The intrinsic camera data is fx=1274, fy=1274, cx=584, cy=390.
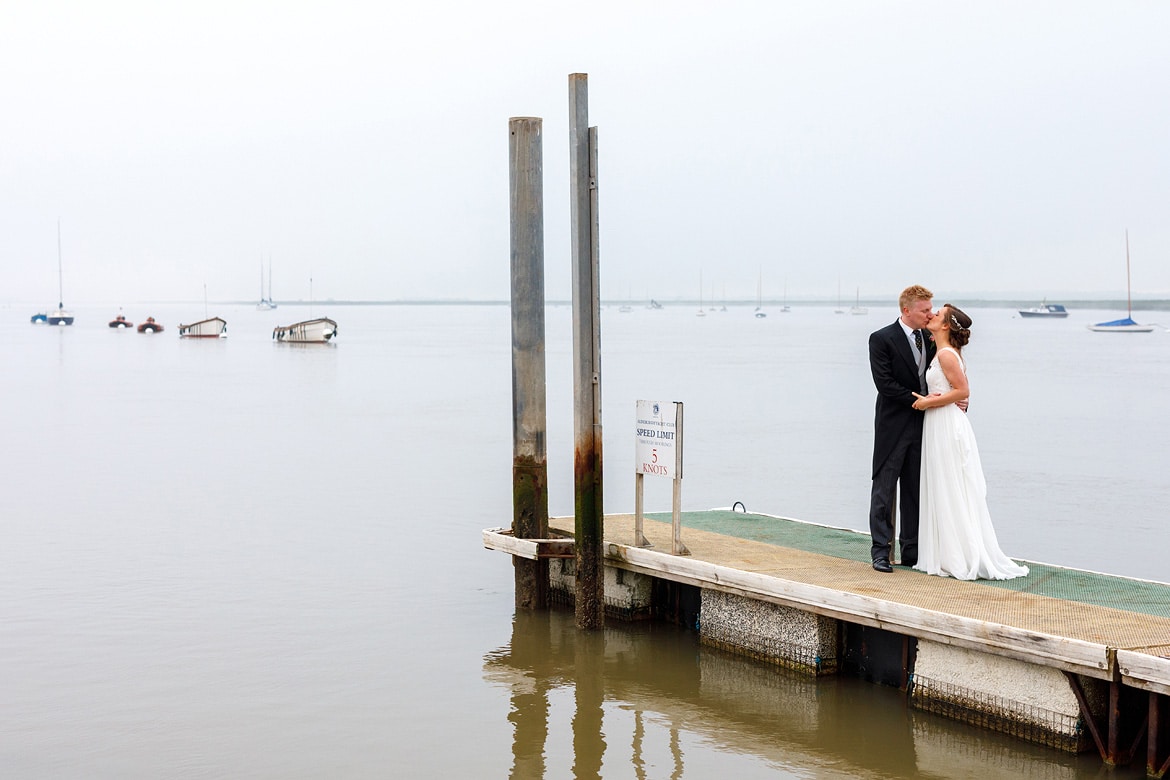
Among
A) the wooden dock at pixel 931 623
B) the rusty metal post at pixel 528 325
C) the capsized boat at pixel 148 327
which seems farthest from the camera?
the capsized boat at pixel 148 327

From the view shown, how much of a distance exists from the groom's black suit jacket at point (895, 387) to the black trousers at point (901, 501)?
0.07 m

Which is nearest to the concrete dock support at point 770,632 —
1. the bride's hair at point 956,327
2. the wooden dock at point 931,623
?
the wooden dock at point 931,623

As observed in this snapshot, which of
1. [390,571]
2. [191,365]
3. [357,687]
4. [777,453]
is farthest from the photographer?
[191,365]

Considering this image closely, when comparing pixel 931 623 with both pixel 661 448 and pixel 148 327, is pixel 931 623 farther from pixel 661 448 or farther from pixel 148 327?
pixel 148 327

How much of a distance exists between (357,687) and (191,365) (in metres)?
49.3

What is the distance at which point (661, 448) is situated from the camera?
9.55 m

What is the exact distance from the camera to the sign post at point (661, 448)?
9383 mm

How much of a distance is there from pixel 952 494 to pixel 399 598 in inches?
213

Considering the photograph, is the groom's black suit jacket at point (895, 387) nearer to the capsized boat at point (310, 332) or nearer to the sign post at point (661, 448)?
the sign post at point (661, 448)

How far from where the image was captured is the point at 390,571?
1301 cm

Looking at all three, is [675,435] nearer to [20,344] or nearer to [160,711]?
[160,711]

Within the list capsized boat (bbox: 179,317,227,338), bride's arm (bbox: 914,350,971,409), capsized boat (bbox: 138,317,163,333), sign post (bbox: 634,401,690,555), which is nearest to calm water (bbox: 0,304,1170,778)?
sign post (bbox: 634,401,690,555)

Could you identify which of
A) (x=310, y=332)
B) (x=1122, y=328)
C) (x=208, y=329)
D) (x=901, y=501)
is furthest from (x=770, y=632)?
(x=1122, y=328)

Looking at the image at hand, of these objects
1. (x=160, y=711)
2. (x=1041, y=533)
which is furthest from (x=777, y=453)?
(x=160, y=711)
